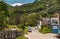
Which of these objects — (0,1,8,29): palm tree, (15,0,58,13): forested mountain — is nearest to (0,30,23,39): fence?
(0,1,8,29): palm tree

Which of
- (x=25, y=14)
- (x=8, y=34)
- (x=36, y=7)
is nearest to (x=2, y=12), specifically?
(x=8, y=34)

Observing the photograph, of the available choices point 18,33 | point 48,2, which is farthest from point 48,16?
point 18,33

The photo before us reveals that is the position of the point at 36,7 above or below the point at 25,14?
above

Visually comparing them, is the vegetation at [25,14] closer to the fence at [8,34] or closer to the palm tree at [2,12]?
the palm tree at [2,12]

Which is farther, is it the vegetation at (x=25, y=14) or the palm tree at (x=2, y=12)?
the vegetation at (x=25, y=14)

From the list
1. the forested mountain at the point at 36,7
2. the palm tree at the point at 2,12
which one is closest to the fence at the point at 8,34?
the palm tree at the point at 2,12

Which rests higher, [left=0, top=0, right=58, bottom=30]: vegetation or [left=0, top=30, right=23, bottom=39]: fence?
[left=0, top=0, right=58, bottom=30]: vegetation

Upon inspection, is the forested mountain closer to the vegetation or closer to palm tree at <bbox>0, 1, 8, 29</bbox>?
the vegetation

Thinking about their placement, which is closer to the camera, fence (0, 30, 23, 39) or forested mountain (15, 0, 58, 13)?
fence (0, 30, 23, 39)

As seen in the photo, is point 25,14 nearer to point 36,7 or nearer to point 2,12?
point 36,7

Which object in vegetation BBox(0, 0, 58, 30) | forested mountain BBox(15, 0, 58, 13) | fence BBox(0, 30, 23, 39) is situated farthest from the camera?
forested mountain BBox(15, 0, 58, 13)

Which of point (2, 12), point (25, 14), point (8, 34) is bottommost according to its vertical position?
point (8, 34)
